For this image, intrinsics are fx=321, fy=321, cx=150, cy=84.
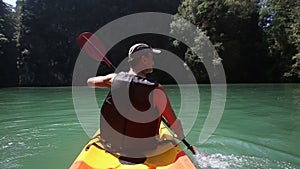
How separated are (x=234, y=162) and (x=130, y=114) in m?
1.92

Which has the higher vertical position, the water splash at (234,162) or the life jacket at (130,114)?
the life jacket at (130,114)

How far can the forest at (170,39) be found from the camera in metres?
20.6

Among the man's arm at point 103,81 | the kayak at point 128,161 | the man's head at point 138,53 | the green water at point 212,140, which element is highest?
the man's head at point 138,53

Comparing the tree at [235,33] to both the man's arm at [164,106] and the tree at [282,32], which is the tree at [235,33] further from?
the man's arm at [164,106]

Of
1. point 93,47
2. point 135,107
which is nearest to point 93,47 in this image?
point 93,47

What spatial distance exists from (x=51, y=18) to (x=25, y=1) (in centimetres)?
263

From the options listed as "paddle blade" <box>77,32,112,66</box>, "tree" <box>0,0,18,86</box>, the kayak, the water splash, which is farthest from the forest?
the kayak

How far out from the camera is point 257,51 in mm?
21828

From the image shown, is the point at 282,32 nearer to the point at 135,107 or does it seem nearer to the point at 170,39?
the point at 170,39

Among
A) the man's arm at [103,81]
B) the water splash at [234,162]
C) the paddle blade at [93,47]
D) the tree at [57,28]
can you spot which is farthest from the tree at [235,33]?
the man's arm at [103,81]

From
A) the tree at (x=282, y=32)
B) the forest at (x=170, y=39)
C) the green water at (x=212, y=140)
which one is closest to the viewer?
the green water at (x=212, y=140)

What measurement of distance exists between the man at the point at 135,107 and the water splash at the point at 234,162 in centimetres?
131

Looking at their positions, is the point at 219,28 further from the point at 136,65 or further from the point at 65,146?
the point at 136,65

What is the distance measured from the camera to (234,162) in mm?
3777
